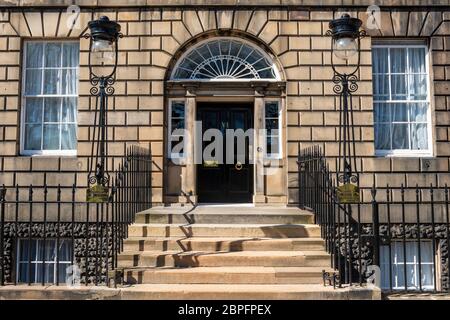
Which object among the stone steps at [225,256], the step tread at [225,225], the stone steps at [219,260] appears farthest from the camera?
the step tread at [225,225]

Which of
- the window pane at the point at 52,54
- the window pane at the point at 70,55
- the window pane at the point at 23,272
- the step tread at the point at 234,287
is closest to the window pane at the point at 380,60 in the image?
the step tread at the point at 234,287

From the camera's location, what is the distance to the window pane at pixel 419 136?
11.2m

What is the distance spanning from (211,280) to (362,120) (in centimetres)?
575

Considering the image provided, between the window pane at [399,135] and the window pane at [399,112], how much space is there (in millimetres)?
146

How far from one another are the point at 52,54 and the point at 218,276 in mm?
7244

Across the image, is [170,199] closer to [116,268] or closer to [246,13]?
[116,268]

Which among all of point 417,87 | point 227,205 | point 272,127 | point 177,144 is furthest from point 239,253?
point 417,87

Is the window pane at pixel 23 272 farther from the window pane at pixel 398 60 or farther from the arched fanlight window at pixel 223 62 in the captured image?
the window pane at pixel 398 60

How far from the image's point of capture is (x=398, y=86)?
11.3m

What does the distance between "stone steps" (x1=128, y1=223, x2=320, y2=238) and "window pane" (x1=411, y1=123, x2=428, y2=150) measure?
13.7 ft

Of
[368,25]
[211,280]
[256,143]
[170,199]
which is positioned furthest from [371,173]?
[211,280]

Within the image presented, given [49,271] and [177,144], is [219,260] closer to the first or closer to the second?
[177,144]

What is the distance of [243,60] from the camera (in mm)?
11375

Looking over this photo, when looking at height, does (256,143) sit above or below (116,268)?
above
